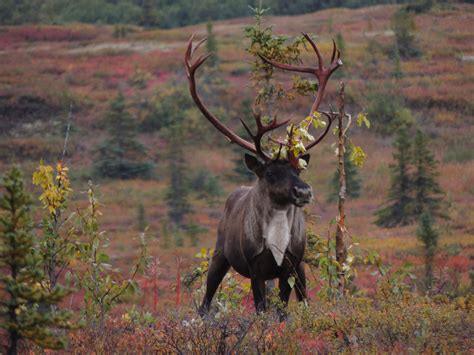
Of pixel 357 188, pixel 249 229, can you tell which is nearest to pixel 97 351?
pixel 249 229

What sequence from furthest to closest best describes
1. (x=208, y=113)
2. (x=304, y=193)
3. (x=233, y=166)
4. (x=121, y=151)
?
(x=121, y=151)
(x=233, y=166)
(x=208, y=113)
(x=304, y=193)

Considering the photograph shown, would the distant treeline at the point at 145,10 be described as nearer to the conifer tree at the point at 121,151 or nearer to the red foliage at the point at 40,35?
the red foliage at the point at 40,35

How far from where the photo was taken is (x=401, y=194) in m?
34.0

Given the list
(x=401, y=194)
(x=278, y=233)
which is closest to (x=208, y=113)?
(x=278, y=233)

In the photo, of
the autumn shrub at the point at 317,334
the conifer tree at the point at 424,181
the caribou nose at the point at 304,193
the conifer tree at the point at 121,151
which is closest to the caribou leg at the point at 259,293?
the autumn shrub at the point at 317,334

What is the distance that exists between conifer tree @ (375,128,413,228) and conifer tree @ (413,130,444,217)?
34 centimetres

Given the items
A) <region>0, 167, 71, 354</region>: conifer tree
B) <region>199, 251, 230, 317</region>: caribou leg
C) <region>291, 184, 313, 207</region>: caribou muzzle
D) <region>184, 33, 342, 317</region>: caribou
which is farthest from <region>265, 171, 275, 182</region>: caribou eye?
<region>0, 167, 71, 354</region>: conifer tree

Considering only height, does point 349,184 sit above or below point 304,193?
below

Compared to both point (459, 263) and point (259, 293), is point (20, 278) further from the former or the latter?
point (459, 263)

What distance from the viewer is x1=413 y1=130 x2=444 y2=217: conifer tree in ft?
105

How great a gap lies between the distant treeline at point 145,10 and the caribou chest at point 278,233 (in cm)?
7937

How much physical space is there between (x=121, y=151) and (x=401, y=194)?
1945 cm

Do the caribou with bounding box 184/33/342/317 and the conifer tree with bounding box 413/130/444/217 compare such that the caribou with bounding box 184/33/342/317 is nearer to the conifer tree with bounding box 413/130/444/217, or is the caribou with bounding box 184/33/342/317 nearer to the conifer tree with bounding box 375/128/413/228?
the conifer tree with bounding box 413/130/444/217

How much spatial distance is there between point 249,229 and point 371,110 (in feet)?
143
